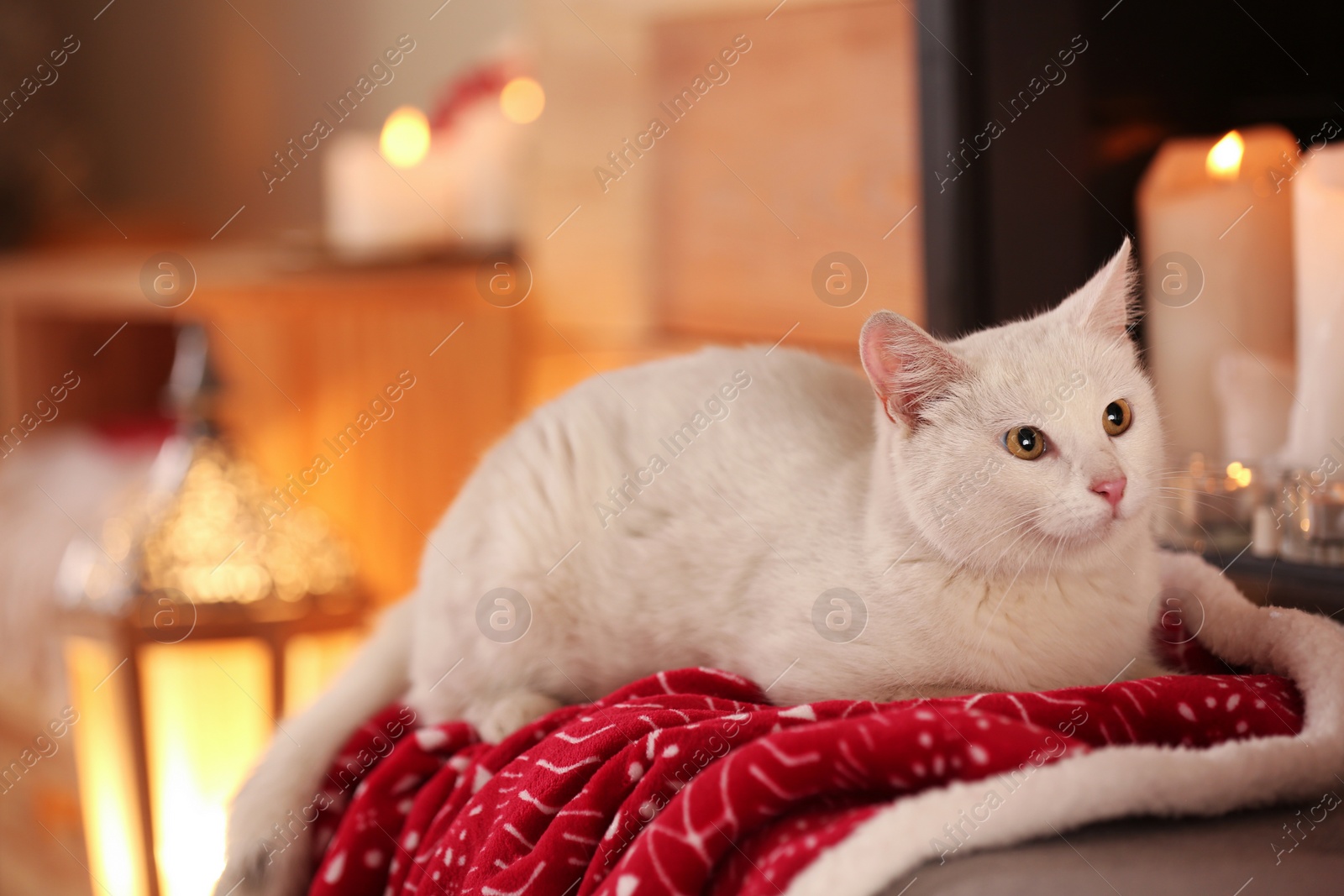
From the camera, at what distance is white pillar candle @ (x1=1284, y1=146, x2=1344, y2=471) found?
94 centimetres

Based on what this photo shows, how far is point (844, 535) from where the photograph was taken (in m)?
0.86

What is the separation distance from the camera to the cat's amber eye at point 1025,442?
74 centimetres

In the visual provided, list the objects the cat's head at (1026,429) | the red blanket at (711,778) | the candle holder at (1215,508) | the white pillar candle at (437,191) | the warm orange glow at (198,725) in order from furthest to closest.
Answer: the white pillar candle at (437,191) → the warm orange glow at (198,725) → the candle holder at (1215,508) → the cat's head at (1026,429) → the red blanket at (711,778)

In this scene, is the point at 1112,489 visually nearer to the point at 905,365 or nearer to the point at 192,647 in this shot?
the point at 905,365

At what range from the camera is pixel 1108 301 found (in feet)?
2.60

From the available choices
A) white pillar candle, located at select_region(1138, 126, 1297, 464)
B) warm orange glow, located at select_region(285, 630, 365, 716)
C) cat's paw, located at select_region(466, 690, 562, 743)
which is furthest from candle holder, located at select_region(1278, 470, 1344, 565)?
warm orange glow, located at select_region(285, 630, 365, 716)

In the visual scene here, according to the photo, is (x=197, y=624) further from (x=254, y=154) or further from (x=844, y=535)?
(x=254, y=154)

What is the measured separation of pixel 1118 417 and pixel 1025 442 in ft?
0.25

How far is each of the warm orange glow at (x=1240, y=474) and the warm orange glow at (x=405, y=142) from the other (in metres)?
1.81

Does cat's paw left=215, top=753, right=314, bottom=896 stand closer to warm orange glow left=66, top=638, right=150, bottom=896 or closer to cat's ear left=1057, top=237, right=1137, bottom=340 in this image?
cat's ear left=1057, top=237, right=1137, bottom=340

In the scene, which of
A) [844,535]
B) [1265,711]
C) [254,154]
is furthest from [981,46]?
[254,154]

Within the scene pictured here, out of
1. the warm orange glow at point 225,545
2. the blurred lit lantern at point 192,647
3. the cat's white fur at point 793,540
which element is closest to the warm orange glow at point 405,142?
the blurred lit lantern at point 192,647

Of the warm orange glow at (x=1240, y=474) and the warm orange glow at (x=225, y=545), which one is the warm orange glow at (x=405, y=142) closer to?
the warm orange glow at (x=225, y=545)

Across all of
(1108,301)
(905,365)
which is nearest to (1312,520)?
(1108,301)
